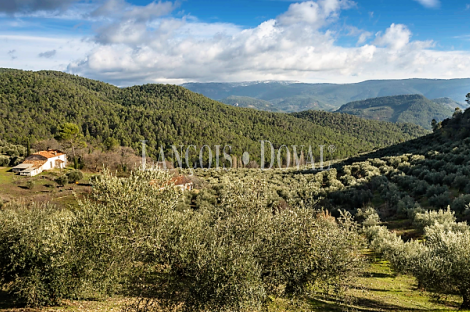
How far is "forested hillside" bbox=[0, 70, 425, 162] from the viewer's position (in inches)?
4492

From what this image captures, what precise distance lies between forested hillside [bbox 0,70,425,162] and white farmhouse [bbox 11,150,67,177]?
36.2 metres

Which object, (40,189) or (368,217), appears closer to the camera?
(368,217)

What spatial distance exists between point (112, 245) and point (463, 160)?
5070 cm

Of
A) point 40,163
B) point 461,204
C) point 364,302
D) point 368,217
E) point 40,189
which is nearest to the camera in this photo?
point 364,302

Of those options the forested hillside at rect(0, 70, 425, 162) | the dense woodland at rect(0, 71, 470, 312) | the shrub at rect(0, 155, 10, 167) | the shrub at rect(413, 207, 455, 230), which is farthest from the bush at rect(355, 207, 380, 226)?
the forested hillside at rect(0, 70, 425, 162)

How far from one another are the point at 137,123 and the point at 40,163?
278 ft

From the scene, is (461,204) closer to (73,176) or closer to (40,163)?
→ (73,176)

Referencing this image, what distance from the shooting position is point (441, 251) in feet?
49.8

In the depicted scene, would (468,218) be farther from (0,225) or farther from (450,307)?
(0,225)

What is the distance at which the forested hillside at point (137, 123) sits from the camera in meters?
114

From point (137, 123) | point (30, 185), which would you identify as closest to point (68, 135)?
point (30, 185)

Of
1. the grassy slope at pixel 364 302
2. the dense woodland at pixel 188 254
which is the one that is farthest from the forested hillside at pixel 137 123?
the dense woodland at pixel 188 254

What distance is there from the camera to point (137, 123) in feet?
471

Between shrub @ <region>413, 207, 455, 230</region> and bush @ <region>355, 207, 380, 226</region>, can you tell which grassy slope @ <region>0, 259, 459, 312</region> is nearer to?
shrub @ <region>413, 207, 455, 230</region>
